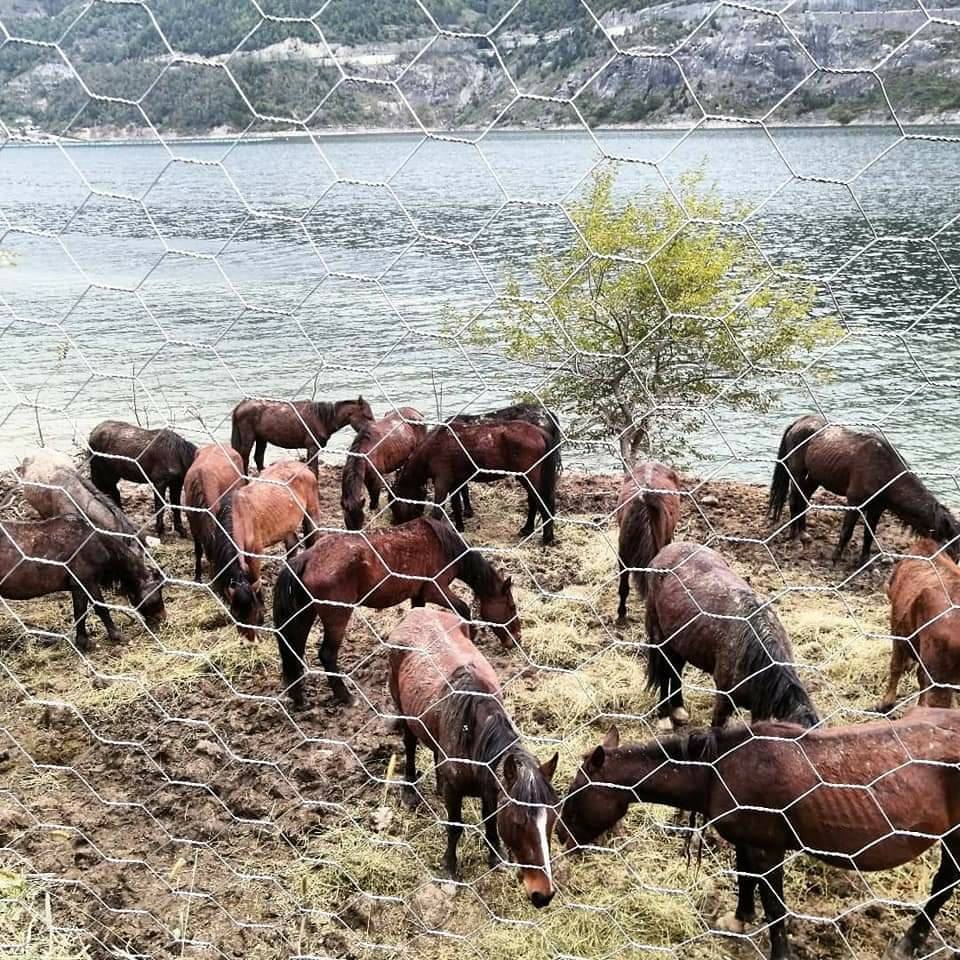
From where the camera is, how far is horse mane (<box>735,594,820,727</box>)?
4234mm

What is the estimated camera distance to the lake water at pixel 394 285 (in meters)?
5.31

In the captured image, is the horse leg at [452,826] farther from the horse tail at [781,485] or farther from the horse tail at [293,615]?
the horse tail at [781,485]

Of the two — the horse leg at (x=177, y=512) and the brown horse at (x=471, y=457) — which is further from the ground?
the brown horse at (x=471, y=457)

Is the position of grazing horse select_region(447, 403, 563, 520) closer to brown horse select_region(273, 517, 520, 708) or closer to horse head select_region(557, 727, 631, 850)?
brown horse select_region(273, 517, 520, 708)

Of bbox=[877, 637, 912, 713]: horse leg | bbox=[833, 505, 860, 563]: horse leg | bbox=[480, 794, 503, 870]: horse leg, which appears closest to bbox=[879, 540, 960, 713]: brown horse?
bbox=[877, 637, 912, 713]: horse leg

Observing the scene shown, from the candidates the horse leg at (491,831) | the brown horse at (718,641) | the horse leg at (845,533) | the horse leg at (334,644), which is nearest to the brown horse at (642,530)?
the brown horse at (718,641)

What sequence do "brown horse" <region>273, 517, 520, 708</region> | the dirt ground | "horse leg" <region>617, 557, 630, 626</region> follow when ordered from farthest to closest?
"horse leg" <region>617, 557, 630, 626</region> < "brown horse" <region>273, 517, 520, 708</region> < the dirt ground

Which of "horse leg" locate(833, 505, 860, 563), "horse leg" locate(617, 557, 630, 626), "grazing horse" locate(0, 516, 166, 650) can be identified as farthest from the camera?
"horse leg" locate(833, 505, 860, 563)

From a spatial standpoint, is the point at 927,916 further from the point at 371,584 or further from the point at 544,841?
the point at 371,584

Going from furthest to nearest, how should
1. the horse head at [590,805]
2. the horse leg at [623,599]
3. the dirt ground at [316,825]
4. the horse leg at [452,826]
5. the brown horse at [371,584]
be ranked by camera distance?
the horse leg at [623,599]
the brown horse at [371,584]
the horse leg at [452,826]
the dirt ground at [316,825]
the horse head at [590,805]

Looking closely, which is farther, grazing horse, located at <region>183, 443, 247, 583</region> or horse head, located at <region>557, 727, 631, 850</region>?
grazing horse, located at <region>183, 443, 247, 583</region>

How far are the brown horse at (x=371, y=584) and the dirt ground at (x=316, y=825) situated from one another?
30 centimetres

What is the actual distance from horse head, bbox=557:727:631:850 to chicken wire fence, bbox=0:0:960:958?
0.01 meters

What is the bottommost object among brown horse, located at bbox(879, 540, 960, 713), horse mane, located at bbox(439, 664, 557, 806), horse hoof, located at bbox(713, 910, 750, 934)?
horse hoof, located at bbox(713, 910, 750, 934)
